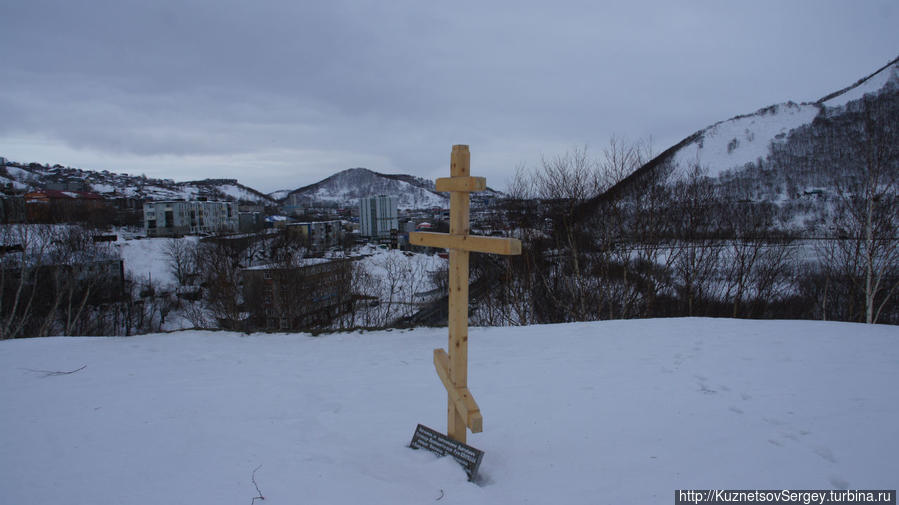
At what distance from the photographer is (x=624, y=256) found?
12.2 meters

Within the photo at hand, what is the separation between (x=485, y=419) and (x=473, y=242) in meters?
2.10

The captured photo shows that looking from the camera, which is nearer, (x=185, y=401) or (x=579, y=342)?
(x=185, y=401)

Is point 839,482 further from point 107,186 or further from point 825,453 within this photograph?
point 107,186

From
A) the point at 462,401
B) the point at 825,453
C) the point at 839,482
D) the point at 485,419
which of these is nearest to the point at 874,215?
the point at 825,453

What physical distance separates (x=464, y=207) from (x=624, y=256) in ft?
34.2

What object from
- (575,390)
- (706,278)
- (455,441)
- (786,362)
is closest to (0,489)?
(455,441)

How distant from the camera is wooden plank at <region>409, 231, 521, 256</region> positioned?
2705 mm

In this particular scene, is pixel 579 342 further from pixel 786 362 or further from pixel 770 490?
pixel 770 490

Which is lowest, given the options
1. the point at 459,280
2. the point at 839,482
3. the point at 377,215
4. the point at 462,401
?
the point at 839,482

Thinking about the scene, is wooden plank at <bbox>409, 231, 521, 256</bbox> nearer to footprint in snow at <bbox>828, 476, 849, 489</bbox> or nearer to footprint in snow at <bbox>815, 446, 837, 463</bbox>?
footprint in snow at <bbox>828, 476, 849, 489</bbox>

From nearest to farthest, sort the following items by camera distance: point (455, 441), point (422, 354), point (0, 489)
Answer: point (0, 489) < point (455, 441) < point (422, 354)

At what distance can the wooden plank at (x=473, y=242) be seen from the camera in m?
2.71

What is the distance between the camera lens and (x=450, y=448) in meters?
3.16

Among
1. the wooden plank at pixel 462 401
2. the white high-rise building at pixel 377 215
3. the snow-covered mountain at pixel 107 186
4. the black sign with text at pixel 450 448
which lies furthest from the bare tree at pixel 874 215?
the snow-covered mountain at pixel 107 186
